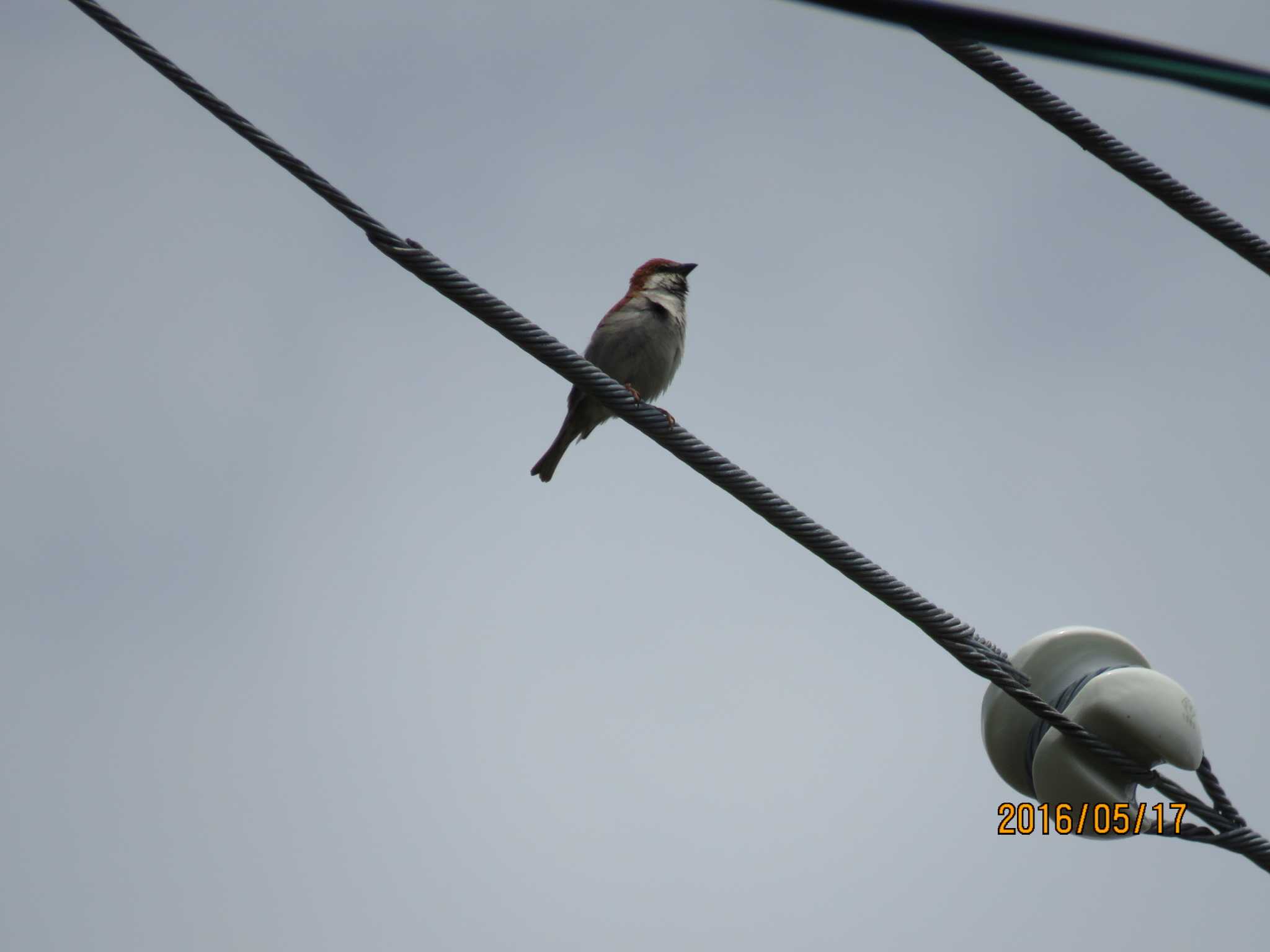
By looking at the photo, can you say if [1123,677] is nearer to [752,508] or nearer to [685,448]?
[752,508]

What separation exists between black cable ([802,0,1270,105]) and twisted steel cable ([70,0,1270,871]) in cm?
161

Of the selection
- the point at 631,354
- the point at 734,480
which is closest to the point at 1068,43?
the point at 734,480

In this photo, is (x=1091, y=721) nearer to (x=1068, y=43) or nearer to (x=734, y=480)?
(x=734, y=480)

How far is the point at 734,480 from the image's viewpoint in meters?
3.16

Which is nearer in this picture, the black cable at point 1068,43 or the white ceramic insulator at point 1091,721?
the black cable at point 1068,43

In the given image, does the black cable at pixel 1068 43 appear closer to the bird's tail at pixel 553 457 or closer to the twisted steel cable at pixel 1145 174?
the twisted steel cable at pixel 1145 174

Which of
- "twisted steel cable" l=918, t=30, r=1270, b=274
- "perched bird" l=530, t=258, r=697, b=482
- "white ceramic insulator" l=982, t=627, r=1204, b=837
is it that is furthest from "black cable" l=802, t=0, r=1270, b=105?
"perched bird" l=530, t=258, r=697, b=482

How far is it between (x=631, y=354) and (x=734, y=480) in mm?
4024

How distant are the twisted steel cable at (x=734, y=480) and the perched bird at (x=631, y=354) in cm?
368

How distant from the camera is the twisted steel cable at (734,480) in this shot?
2797mm

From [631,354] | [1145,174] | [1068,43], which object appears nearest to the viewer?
[1068,43]

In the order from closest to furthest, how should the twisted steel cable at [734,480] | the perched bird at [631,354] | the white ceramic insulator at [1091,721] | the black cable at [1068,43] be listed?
the black cable at [1068,43] → the twisted steel cable at [734,480] → the white ceramic insulator at [1091,721] → the perched bird at [631,354]
